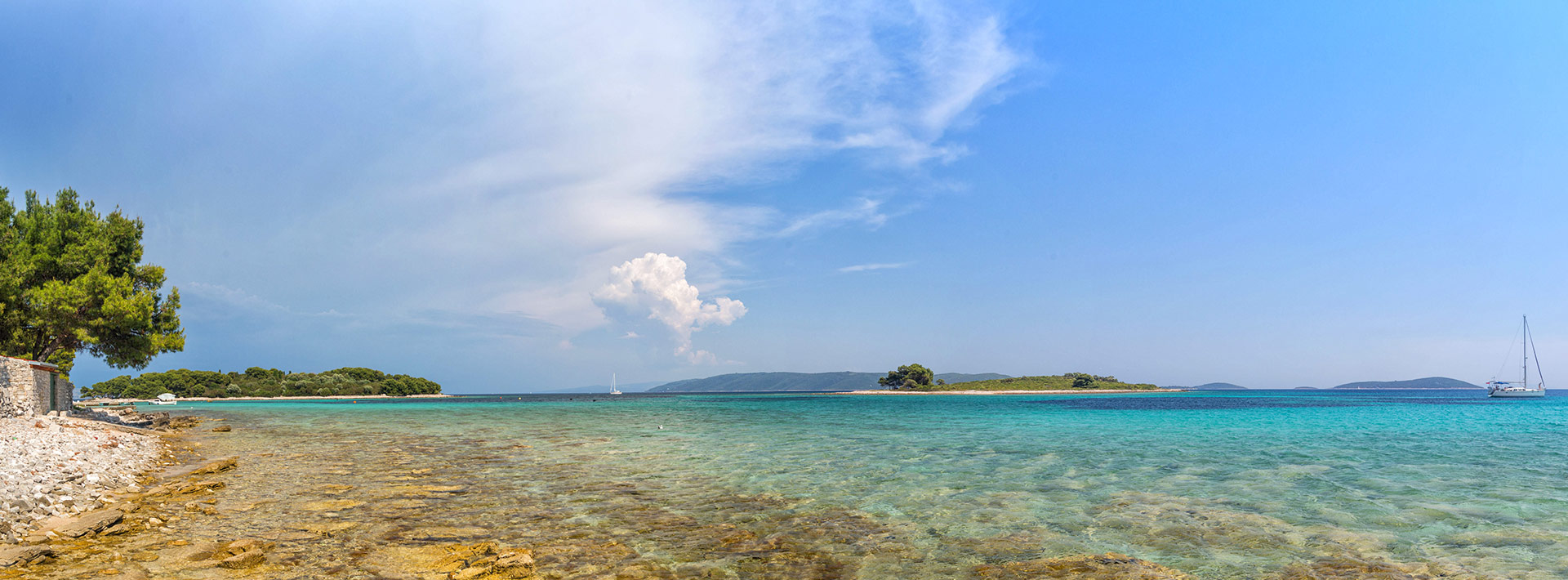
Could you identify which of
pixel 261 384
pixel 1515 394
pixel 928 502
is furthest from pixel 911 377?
pixel 928 502

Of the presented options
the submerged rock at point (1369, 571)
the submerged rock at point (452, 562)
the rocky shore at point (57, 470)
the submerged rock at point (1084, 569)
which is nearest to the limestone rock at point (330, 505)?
the rocky shore at point (57, 470)

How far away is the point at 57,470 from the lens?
15.6m

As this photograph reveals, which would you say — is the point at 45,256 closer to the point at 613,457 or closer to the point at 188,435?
the point at 188,435

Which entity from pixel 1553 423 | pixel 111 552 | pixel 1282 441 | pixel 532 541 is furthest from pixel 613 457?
pixel 1553 423

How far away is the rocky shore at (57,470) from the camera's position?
11.9m

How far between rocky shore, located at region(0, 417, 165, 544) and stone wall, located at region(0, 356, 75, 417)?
405cm

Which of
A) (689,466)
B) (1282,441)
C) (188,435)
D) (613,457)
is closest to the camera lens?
(689,466)

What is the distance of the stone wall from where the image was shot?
1155 inches

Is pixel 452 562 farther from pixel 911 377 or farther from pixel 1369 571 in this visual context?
pixel 911 377

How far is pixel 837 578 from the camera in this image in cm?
923

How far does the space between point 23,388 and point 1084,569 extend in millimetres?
43435

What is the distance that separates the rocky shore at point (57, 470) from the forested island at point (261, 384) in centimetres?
13814

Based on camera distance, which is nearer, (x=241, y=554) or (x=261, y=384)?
(x=241, y=554)

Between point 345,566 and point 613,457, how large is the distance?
49.2 feet
